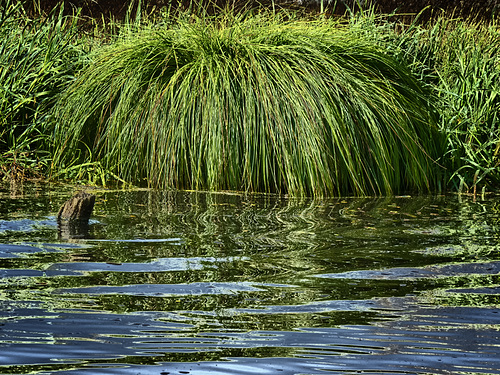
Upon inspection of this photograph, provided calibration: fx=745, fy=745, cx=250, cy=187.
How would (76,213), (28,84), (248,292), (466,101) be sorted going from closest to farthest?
(248,292) → (76,213) → (28,84) → (466,101)

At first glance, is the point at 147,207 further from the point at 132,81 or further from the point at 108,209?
the point at 132,81

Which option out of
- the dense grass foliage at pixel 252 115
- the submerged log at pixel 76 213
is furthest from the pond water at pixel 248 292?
the dense grass foliage at pixel 252 115

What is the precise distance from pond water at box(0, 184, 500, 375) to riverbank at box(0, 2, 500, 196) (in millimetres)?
1003

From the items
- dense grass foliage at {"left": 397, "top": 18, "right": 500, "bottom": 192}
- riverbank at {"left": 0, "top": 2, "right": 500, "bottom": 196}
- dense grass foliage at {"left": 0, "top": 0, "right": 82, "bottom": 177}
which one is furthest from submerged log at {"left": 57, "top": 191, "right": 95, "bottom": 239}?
dense grass foliage at {"left": 397, "top": 18, "right": 500, "bottom": 192}

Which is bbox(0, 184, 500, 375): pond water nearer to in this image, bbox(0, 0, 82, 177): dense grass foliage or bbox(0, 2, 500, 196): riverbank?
bbox(0, 2, 500, 196): riverbank

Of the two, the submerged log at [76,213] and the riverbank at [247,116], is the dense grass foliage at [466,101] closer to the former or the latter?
the riverbank at [247,116]

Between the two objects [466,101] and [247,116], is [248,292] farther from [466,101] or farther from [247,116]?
[466,101]

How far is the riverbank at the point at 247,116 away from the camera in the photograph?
20.9 ft

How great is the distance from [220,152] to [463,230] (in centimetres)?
227

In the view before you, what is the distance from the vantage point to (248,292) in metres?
3.12

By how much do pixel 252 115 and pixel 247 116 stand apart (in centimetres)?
6

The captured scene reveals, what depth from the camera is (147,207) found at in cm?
552

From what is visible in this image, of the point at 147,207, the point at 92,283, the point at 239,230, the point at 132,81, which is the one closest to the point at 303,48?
the point at 132,81

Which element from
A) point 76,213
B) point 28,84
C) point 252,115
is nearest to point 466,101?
point 252,115
